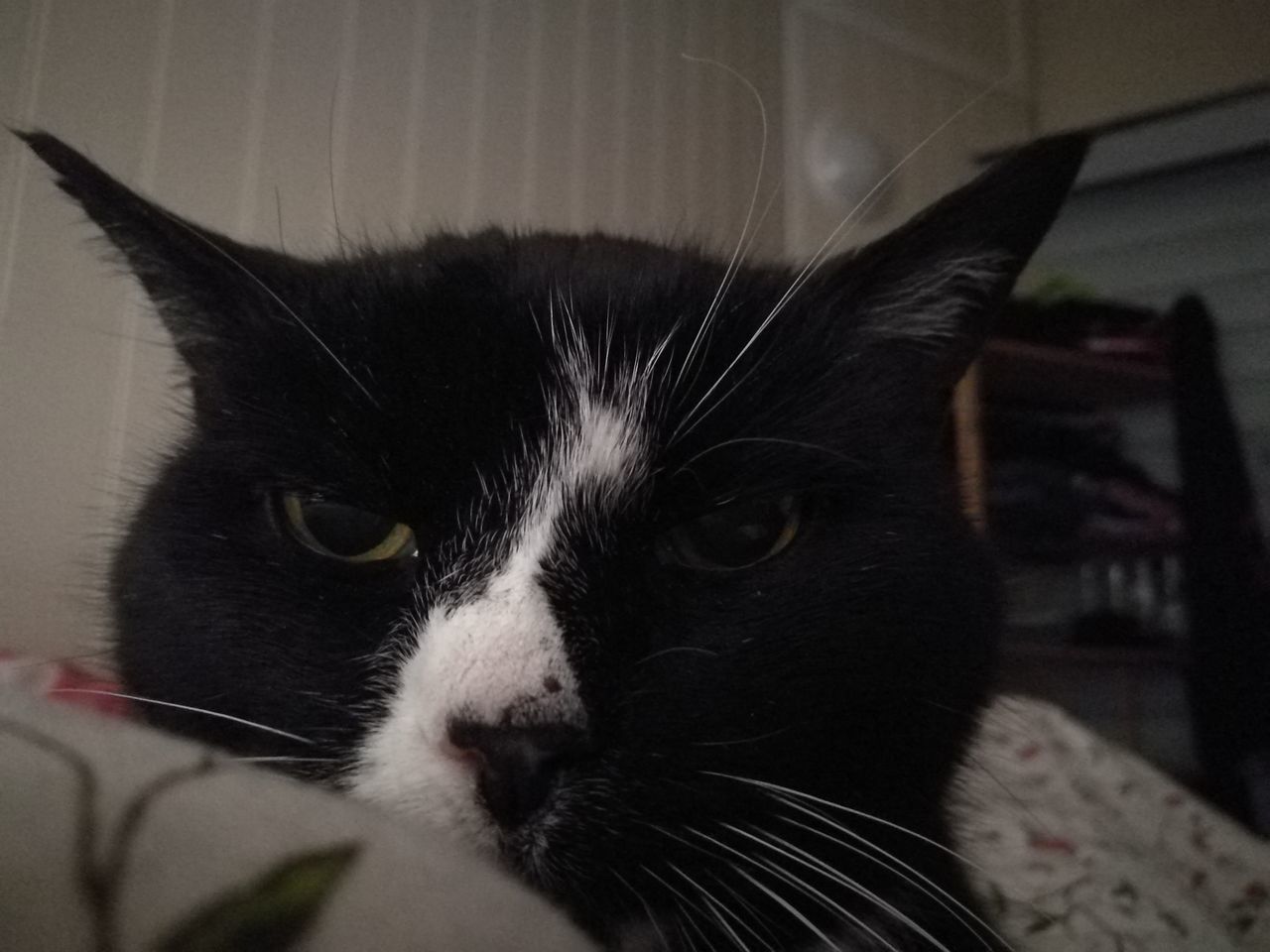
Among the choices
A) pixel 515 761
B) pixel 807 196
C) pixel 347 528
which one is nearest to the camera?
pixel 515 761

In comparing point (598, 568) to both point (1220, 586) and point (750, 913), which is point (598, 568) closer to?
point (750, 913)

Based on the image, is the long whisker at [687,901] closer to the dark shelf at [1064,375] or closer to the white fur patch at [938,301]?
the white fur patch at [938,301]

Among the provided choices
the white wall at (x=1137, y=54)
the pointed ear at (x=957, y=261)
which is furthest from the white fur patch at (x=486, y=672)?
the white wall at (x=1137, y=54)

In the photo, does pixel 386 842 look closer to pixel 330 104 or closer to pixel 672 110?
pixel 330 104

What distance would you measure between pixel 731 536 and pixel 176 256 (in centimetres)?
39

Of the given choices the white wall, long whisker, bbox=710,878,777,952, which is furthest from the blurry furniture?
long whisker, bbox=710,878,777,952

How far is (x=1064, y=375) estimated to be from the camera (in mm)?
1896

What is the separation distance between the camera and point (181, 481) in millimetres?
563

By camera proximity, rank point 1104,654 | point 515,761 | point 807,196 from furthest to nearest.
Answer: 1. point 1104,654
2. point 807,196
3. point 515,761

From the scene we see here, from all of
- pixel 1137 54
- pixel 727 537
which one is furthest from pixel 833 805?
pixel 1137 54

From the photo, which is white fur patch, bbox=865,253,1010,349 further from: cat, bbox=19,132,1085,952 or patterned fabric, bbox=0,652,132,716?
patterned fabric, bbox=0,652,132,716

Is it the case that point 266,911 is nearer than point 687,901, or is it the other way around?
point 266,911

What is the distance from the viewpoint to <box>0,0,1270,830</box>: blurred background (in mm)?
929

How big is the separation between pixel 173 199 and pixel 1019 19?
199 cm
